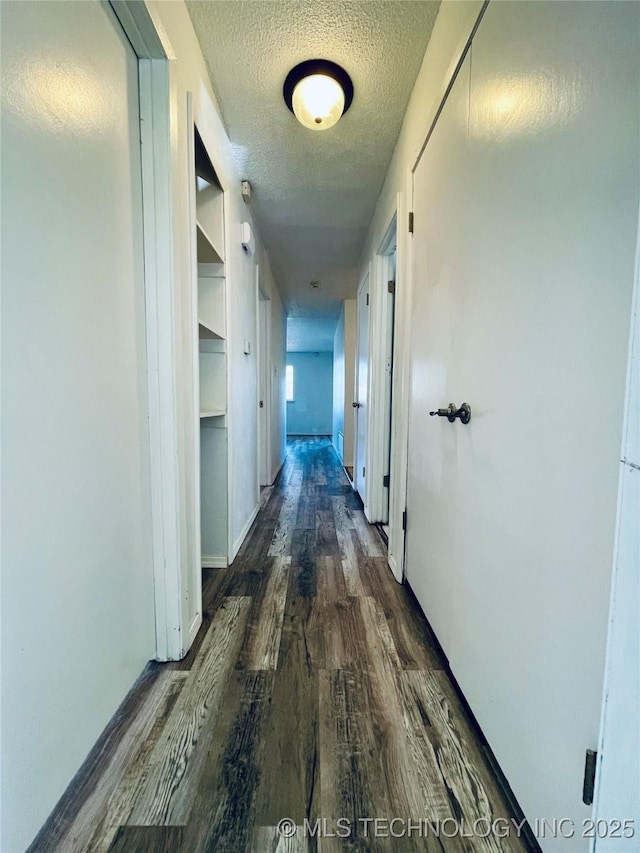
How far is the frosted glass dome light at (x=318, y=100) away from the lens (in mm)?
1462

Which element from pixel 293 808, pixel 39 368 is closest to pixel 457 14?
pixel 39 368

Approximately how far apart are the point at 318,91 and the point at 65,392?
1.65 m

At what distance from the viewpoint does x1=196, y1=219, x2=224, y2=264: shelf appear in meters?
1.57

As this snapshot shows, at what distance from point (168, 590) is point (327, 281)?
12.5 feet

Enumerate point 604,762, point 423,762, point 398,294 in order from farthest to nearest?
1. point 398,294
2. point 423,762
3. point 604,762

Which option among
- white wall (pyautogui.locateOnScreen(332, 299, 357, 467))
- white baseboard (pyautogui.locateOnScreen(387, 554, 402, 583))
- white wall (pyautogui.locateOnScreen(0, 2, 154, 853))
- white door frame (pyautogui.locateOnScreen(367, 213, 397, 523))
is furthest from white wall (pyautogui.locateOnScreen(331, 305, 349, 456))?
white wall (pyautogui.locateOnScreen(0, 2, 154, 853))

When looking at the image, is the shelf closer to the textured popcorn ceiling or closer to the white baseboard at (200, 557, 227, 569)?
the textured popcorn ceiling

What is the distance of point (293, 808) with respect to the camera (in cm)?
76

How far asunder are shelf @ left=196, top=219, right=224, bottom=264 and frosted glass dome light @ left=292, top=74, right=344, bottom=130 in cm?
69

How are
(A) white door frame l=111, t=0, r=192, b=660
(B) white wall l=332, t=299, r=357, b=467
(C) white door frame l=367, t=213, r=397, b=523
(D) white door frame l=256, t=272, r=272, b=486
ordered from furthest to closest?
(B) white wall l=332, t=299, r=357, b=467 < (D) white door frame l=256, t=272, r=272, b=486 < (C) white door frame l=367, t=213, r=397, b=523 < (A) white door frame l=111, t=0, r=192, b=660

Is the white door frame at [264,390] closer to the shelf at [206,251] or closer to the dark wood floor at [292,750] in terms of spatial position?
the shelf at [206,251]

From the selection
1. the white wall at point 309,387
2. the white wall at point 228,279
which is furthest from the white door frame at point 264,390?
the white wall at point 309,387

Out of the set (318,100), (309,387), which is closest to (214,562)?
(318,100)

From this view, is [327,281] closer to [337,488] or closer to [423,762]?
[337,488]
